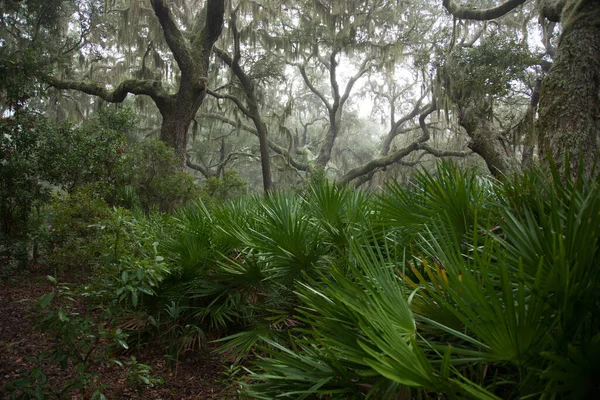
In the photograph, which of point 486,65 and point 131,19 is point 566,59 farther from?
point 131,19

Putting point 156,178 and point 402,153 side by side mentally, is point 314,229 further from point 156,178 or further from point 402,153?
point 402,153

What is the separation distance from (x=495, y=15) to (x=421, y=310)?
10521 mm

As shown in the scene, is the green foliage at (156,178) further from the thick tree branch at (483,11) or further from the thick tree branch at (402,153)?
the thick tree branch at (483,11)

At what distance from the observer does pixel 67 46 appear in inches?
500

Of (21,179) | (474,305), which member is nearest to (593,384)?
(474,305)

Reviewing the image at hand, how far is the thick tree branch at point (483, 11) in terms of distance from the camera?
941cm

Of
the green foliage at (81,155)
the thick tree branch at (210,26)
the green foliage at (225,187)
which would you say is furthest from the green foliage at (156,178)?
the thick tree branch at (210,26)

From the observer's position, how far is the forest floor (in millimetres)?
3314

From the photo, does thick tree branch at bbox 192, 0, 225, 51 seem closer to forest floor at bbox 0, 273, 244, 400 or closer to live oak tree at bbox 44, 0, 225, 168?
live oak tree at bbox 44, 0, 225, 168

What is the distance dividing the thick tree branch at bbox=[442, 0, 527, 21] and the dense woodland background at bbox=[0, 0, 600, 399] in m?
0.08

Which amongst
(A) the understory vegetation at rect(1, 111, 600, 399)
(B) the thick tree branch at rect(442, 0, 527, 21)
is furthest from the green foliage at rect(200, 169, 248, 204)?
(B) the thick tree branch at rect(442, 0, 527, 21)

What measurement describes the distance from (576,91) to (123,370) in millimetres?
6818

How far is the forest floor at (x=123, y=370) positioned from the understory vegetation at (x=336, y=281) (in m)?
0.13

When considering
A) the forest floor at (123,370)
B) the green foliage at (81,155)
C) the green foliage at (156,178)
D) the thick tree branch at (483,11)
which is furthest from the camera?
the thick tree branch at (483,11)
